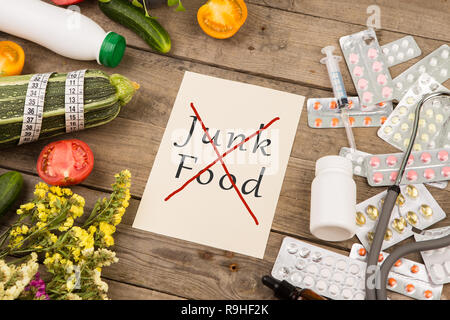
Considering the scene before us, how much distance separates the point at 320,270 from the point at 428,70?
48cm

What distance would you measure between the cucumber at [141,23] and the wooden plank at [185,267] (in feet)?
1.19

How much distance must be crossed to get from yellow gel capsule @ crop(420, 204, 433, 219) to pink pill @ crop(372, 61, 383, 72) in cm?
29

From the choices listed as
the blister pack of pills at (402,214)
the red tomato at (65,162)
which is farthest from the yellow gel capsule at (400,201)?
the red tomato at (65,162)

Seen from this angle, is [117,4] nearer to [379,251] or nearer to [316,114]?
[316,114]

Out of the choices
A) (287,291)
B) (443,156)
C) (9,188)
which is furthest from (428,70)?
(9,188)

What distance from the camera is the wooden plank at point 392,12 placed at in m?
0.87

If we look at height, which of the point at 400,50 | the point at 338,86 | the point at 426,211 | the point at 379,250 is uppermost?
the point at 400,50

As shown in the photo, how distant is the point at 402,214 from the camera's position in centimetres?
76

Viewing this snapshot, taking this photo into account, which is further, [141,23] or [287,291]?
[141,23]

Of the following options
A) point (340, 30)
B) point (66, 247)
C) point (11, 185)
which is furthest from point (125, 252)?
point (340, 30)

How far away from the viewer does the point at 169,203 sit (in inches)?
30.7

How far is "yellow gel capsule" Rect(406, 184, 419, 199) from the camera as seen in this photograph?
2.51ft

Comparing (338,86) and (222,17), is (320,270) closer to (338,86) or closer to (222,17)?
(338,86)
